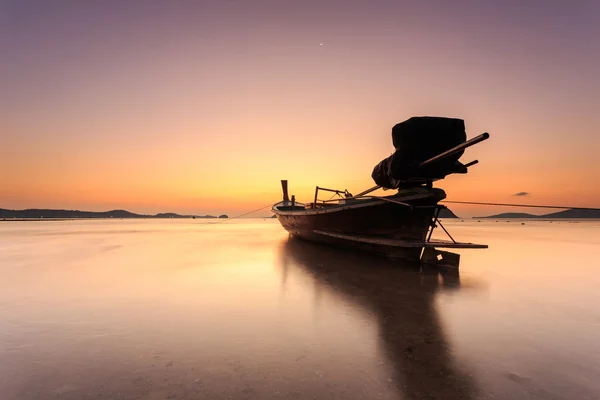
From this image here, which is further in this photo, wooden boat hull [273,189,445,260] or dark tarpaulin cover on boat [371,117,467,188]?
dark tarpaulin cover on boat [371,117,467,188]

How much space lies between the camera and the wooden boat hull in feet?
42.2

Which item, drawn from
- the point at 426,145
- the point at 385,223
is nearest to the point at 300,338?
the point at 385,223

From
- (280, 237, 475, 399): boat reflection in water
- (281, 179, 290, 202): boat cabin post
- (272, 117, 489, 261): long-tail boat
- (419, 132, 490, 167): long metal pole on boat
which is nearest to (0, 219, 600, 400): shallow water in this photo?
(280, 237, 475, 399): boat reflection in water

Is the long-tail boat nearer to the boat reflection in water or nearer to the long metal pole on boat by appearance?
the long metal pole on boat

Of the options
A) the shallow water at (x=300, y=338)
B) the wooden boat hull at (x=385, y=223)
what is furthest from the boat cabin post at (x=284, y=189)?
the shallow water at (x=300, y=338)

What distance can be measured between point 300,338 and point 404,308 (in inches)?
122

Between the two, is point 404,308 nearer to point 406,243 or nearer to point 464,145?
point 406,243

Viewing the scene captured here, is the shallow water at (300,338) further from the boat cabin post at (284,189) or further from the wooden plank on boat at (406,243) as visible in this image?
the boat cabin post at (284,189)

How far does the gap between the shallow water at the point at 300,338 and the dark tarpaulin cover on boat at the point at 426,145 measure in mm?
4764

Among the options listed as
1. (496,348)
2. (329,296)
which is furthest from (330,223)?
(496,348)

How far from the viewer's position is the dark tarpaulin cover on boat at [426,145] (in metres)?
13.3

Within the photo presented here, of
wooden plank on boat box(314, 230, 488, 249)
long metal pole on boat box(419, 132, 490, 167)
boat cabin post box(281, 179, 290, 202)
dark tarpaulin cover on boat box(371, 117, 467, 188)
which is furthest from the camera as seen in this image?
boat cabin post box(281, 179, 290, 202)

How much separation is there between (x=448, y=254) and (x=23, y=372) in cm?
1391

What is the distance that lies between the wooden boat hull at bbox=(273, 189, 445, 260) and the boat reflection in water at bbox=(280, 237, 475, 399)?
705mm
